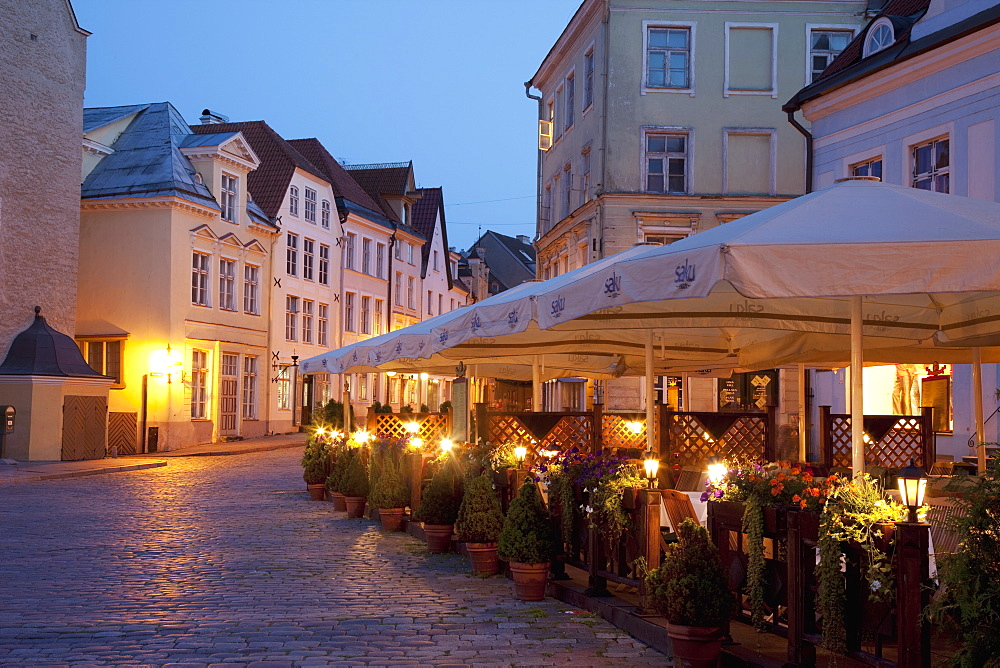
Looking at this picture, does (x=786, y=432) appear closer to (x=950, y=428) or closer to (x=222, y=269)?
(x=950, y=428)

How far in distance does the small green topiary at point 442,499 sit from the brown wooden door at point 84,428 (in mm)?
21082

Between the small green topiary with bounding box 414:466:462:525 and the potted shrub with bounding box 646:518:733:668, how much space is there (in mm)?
5927

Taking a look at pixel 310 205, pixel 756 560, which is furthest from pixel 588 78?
pixel 756 560

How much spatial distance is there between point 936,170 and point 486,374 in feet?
31.1

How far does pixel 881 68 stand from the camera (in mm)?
20359

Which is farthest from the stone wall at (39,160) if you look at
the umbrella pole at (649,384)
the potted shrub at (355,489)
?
the umbrella pole at (649,384)

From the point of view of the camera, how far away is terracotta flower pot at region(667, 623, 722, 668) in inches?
264

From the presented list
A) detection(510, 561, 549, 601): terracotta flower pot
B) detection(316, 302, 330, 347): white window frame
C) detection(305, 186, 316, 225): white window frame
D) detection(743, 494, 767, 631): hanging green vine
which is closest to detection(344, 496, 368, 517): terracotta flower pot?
detection(510, 561, 549, 601): terracotta flower pot

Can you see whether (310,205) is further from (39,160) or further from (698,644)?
(698,644)

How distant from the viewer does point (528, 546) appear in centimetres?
956

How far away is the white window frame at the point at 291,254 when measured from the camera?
45.9 metres

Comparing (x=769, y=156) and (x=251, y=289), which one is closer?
(x=769, y=156)

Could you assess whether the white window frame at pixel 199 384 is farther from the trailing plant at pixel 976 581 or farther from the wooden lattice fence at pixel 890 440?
the trailing plant at pixel 976 581

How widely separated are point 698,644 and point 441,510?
20.5 ft
